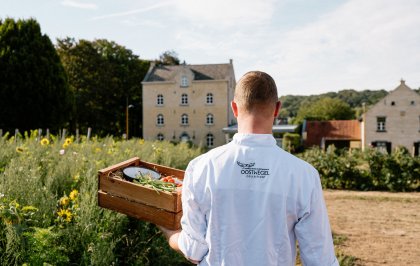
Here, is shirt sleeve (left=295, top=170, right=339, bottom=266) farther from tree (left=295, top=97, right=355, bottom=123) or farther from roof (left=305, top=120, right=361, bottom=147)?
tree (left=295, top=97, right=355, bottom=123)

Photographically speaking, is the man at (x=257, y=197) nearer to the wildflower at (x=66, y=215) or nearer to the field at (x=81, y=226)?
the field at (x=81, y=226)

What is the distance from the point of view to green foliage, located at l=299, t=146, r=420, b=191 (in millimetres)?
17453

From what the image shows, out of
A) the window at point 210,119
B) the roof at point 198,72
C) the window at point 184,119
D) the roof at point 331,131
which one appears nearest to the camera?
the roof at point 198,72

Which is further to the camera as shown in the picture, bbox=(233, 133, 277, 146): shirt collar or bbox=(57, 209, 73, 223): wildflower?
bbox=(57, 209, 73, 223): wildflower

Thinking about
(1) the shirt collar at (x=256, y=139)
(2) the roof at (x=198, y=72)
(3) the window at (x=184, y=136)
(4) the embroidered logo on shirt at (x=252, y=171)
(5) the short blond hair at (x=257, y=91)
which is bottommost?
(3) the window at (x=184, y=136)

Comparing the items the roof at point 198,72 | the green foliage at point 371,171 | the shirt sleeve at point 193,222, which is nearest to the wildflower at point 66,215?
the shirt sleeve at point 193,222

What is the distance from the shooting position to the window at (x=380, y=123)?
39.8 metres

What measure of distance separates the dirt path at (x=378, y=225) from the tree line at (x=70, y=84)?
18.9 feet

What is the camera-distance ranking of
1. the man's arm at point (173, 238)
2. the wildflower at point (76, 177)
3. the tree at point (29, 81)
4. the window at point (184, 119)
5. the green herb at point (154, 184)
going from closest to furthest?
the man's arm at point (173, 238)
the green herb at point (154, 184)
the wildflower at point (76, 177)
the tree at point (29, 81)
the window at point (184, 119)

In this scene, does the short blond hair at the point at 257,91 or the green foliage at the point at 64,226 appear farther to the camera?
the green foliage at the point at 64,226

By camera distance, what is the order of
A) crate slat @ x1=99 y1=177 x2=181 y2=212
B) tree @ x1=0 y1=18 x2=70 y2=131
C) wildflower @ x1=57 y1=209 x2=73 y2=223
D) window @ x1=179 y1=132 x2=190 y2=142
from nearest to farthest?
crate slat @ x1=99 y1=177 x2=181 y2=212
wildflower @ x1=57 y1=209 x2=73 y2=223
tree @ x1=0 y1=18 x2=70 y2=131
window @ x1=179 y1=132 x2=190 y2=142

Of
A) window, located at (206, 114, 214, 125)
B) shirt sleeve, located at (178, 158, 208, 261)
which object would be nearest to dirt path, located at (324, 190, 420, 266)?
shirt sleeve, located at (178, 158, 208, 261)

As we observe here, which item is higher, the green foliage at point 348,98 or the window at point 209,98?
the green foliage at point 348,98

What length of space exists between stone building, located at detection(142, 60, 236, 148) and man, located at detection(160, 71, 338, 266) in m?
40.9
